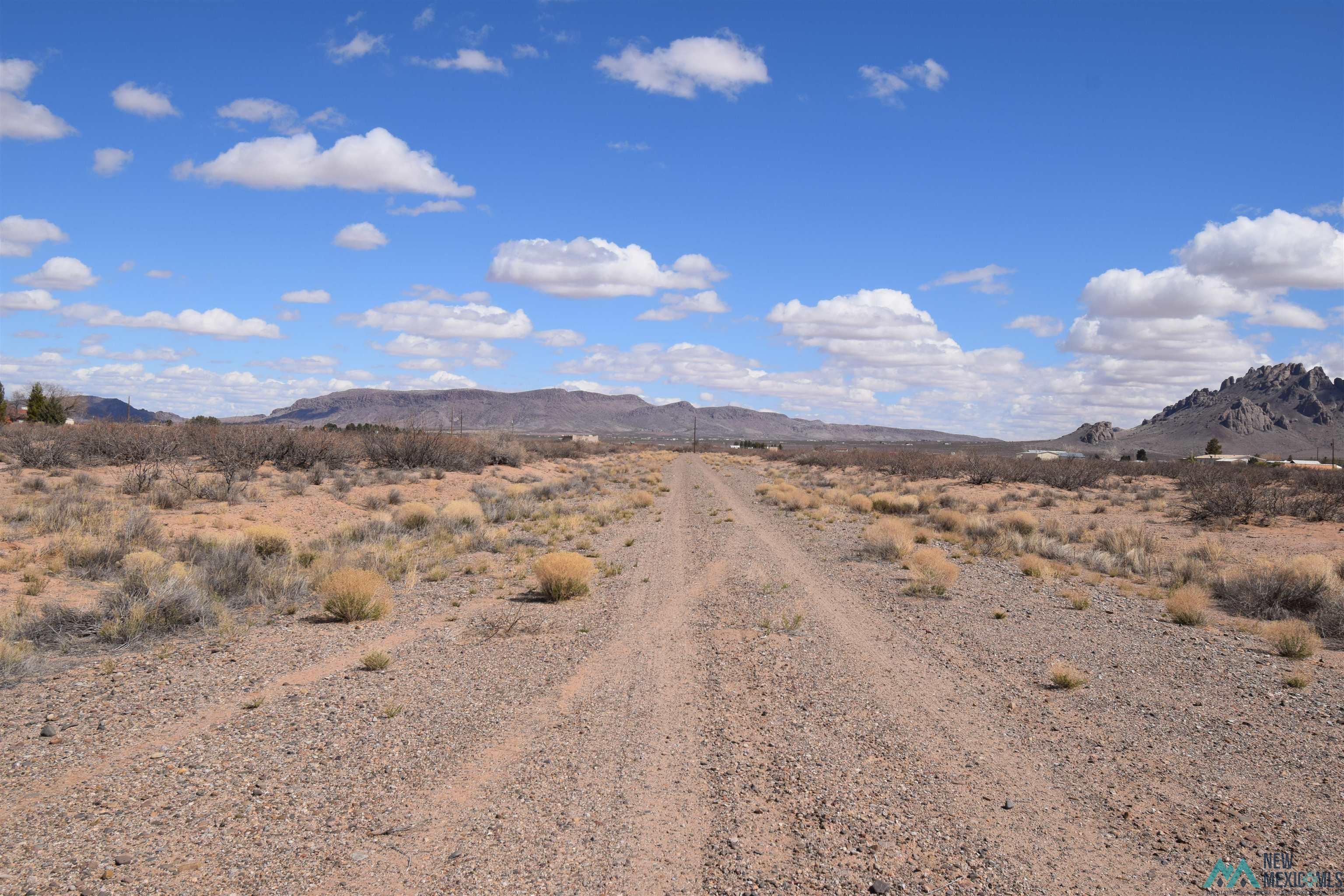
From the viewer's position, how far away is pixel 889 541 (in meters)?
18.4

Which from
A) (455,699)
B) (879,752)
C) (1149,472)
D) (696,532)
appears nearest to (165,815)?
(455,699)

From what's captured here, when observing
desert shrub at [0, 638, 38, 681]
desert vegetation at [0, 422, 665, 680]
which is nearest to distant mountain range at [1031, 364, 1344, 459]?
desert vegetation at [0, 422, 665, 680]

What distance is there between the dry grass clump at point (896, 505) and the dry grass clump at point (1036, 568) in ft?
33.7

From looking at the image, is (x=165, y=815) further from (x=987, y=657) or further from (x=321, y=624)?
(x=987, y=657)

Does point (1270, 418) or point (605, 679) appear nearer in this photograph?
point (605, 679)

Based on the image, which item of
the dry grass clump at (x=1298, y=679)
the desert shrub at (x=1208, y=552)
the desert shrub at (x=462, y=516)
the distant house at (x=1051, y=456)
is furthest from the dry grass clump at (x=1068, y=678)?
the distant house at (x=1051, y=456)

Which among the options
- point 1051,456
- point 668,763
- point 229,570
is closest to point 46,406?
point 229,570

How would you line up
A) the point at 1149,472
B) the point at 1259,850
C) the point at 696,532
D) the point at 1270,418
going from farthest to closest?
the point at 1270,418 < the point at 1149,472 < the point at 696,532 < the point at 1259,850

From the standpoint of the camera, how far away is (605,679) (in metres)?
8.62

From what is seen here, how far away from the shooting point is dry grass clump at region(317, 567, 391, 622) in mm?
10844

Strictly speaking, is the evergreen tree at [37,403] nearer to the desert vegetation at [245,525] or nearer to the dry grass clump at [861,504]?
the desert vegetation at [245,525]

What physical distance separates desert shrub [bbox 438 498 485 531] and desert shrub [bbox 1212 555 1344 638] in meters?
17.0

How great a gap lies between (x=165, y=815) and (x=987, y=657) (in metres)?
8.94

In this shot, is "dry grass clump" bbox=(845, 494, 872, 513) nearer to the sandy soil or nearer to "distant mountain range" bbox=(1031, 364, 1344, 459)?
the sandy soil
